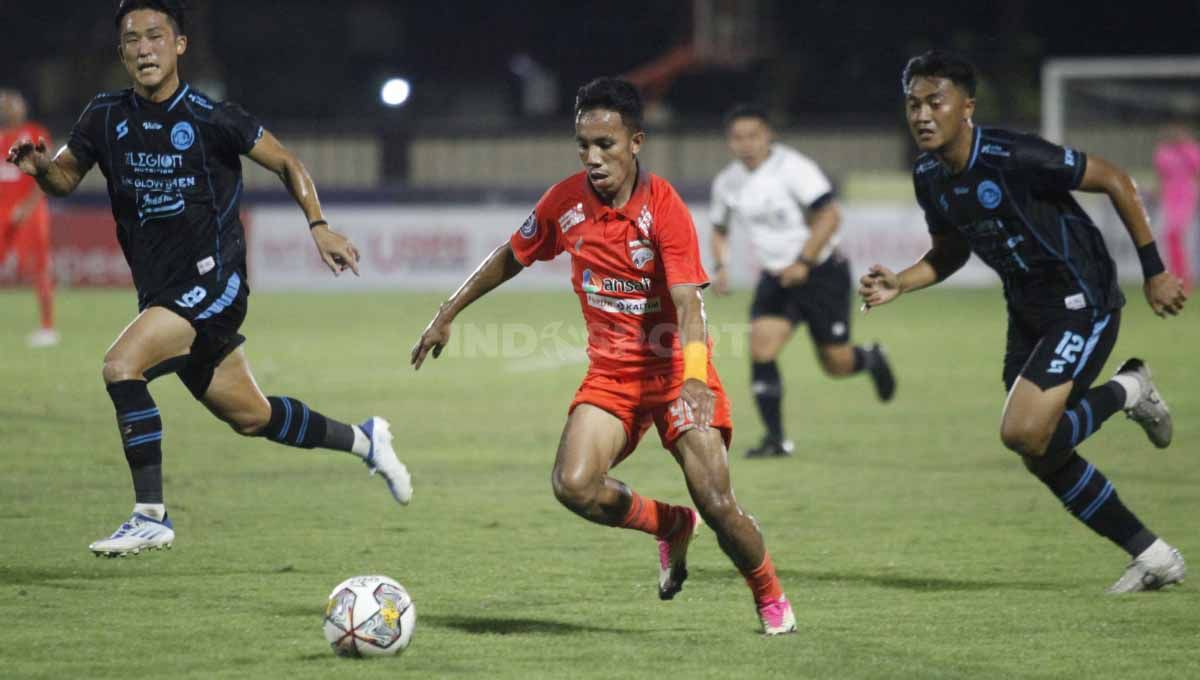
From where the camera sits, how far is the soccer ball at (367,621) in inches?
223

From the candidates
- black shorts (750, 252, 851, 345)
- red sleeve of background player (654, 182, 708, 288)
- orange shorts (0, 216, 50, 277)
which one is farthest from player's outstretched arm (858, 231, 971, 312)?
orange shorts (0, 216, 50, 277)

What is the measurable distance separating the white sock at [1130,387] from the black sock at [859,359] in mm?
4698

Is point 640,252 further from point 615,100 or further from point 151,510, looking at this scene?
point 151,510

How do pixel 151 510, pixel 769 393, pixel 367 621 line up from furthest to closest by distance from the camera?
pixel 769 393 → pixel 151 510 → pixel 367 621

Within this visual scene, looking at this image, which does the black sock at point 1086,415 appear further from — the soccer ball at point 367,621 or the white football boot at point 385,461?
the white football boot at point 385,461

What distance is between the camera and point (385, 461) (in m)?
8.20

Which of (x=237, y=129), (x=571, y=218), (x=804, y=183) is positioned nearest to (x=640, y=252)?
(x=571, y=218)

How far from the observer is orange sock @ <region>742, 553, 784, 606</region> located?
19.5 ft

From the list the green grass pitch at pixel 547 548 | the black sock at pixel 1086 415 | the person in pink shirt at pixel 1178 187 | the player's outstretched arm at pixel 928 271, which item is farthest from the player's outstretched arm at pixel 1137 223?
the person in pink shirt at pixel 1178 187

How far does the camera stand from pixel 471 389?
15.2 m

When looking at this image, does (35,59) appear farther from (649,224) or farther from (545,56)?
(649,224)

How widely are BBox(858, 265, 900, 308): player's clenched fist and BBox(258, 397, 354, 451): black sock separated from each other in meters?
2.63

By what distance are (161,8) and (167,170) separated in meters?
0.68

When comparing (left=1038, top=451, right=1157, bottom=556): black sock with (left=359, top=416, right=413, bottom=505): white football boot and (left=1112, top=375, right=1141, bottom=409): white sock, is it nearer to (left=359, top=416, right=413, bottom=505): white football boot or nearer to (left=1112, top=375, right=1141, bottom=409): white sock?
(left=1112, top=375, right=1141, bottom=409): white sock
